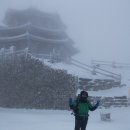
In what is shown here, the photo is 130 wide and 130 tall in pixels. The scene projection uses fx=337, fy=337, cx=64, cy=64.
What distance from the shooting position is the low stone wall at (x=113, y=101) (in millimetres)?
19828

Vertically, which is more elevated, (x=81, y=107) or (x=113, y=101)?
(x=113, y=101)

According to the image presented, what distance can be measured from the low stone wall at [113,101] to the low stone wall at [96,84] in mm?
1558

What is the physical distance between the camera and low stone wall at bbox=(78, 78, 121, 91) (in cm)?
2134

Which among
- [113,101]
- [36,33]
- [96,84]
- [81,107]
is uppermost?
[36,33]

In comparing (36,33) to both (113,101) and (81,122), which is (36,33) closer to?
(113,101)

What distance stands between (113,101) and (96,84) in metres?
2.14

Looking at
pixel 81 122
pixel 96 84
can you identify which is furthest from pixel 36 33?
pixel 81 122

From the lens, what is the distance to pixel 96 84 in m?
21.8

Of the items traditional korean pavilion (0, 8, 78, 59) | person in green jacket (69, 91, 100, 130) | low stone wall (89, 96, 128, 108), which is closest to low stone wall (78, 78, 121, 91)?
low stone wall (89, 96, 128, 108)

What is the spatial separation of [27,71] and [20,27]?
1563 centimetres

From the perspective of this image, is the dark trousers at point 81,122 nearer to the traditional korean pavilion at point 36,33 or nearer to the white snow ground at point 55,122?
the white snow ground at point 55,122

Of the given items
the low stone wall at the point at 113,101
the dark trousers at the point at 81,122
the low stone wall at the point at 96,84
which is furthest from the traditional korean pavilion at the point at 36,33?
the dark trousers at the point at 81,122

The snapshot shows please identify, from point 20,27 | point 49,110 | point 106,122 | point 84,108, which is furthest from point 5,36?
point 84,108

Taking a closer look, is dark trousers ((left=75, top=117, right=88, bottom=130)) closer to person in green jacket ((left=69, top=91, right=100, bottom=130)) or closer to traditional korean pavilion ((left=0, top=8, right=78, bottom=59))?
person in green jacket ((left=69, top=91, right=100, bottom=130))
